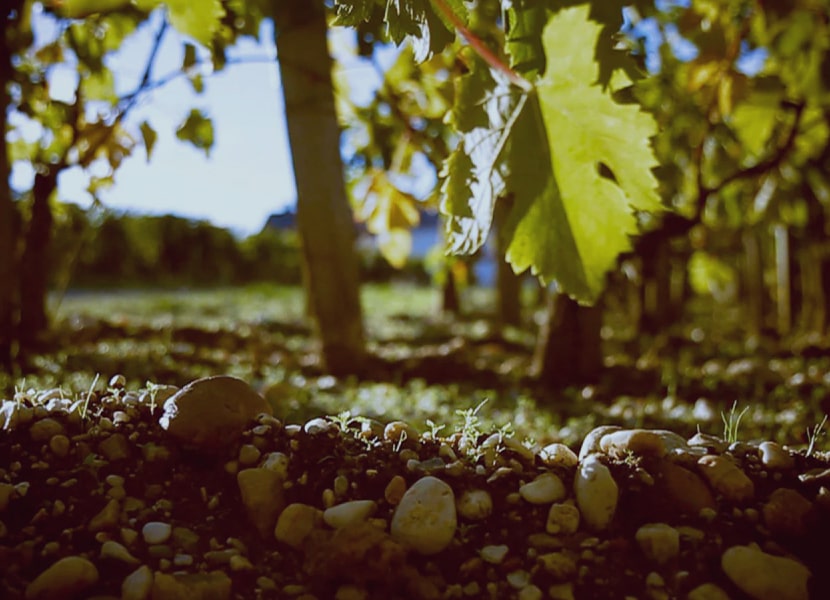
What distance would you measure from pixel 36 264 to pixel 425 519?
2.96 meters

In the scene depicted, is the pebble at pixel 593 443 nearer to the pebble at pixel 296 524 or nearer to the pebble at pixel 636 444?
the pebble at pixel 636 444

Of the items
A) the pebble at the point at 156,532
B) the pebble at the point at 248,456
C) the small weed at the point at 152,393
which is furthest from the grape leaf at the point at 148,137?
the pebble at the point at 156,532

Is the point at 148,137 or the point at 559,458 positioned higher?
the point at 148,137

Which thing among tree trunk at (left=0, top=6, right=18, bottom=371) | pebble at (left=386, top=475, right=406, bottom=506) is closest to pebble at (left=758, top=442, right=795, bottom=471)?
pebble at (left=386, top=475, right=406, bottom=506)

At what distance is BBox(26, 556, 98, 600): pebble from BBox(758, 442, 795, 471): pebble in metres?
1.17

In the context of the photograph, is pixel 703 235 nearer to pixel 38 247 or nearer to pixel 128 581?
pixel 38 247

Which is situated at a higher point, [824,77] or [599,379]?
[824,77]

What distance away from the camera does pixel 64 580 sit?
1.12 metres

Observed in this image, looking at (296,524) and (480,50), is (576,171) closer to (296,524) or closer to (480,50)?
(480,50)

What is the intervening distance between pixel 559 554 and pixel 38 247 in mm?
3044

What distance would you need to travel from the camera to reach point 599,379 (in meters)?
3.37

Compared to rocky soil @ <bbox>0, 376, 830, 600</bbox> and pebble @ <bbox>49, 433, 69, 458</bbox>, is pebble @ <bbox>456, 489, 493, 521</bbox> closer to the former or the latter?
rocky soil @ <bbox>0, 376, 830, 600</bbox>

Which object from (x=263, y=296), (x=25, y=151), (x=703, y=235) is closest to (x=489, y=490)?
(x=25, y=151)

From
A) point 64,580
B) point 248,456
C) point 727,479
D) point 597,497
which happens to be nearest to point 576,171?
point 597,497
